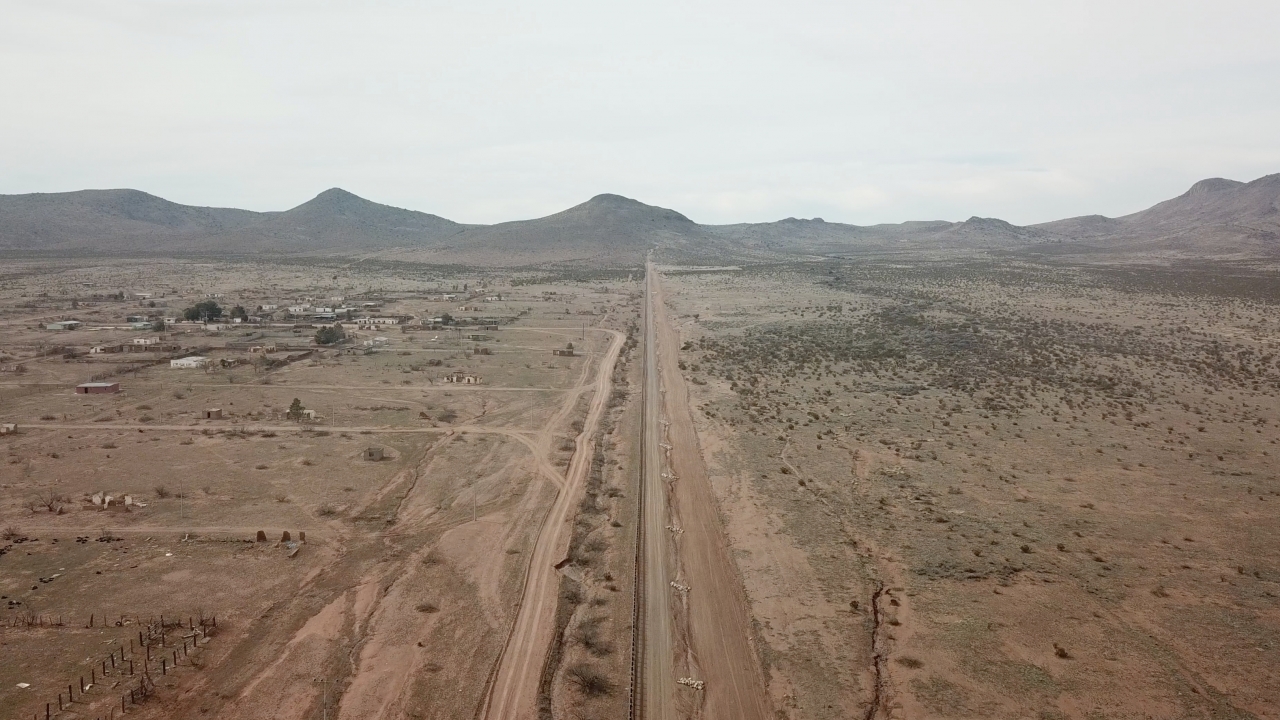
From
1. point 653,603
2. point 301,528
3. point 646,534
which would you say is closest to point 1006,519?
point 646,534

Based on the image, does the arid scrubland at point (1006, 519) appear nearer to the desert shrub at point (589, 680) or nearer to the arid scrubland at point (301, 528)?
the desert shrub at point (589, 680)

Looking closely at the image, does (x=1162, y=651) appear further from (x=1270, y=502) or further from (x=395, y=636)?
(x=395, y=636)

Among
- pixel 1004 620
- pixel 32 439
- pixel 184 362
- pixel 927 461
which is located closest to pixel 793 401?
pixel 927 461

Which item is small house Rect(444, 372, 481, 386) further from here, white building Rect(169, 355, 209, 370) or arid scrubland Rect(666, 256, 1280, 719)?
white building Rect(169, 355, 209, 370)

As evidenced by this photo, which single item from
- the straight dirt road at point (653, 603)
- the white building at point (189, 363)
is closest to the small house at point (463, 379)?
the straight dirt road at point (653, 603)

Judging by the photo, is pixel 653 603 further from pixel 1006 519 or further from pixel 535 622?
pixel 1006 519

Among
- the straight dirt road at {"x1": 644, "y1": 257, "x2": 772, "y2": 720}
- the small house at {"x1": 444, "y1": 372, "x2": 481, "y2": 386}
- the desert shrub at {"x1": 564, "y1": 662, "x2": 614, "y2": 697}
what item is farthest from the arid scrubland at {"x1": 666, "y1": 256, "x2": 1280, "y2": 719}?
the small house at {"x1": 444, "y1": 372, "x2": 481, "y2": 386}
